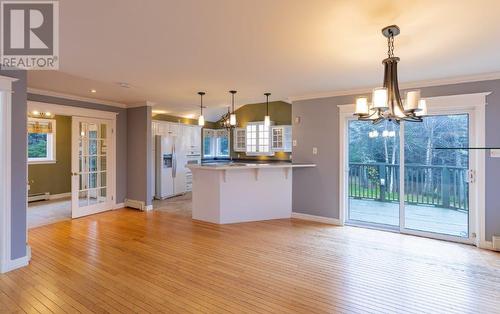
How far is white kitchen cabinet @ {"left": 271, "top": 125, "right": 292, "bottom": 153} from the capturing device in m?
7.43

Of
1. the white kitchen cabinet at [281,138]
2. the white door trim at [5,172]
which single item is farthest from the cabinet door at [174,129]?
the white door trim at [5,172]

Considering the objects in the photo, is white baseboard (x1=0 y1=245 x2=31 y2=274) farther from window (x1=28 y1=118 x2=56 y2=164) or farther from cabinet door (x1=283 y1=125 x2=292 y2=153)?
cabinet door (x1=283 y1=125 x2=292 y2=153)

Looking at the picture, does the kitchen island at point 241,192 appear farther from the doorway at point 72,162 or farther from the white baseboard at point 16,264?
the white baseboard at point 16,264

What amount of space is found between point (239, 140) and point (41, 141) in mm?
5284

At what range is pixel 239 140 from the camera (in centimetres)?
840

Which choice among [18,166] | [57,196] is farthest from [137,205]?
[18,166]

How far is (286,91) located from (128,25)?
10.0ft

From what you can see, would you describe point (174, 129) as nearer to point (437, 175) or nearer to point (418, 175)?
point (418, 175)

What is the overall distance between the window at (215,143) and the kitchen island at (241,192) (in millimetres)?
3954

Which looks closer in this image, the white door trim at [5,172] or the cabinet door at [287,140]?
the white door trim at [5,172]

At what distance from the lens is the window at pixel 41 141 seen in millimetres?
6508

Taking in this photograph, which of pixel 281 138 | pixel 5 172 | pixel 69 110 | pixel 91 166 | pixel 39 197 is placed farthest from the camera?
pixel 281 138

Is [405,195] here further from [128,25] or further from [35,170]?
[35,170]

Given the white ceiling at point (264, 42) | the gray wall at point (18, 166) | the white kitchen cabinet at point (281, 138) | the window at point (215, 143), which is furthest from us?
the window at point (215, 143)
